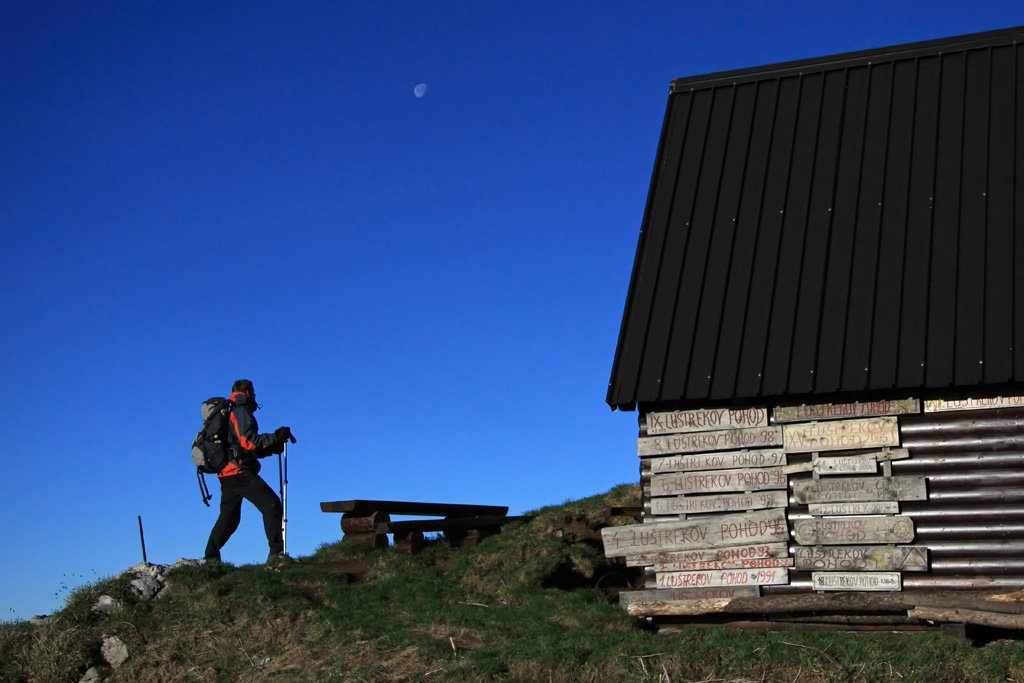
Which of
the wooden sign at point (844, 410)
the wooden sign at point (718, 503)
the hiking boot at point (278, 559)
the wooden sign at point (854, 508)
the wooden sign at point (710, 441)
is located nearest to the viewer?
the wooden sign at point (854, 508)

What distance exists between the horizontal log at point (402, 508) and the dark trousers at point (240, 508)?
755 mm

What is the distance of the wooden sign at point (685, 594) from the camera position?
13742 millimetres

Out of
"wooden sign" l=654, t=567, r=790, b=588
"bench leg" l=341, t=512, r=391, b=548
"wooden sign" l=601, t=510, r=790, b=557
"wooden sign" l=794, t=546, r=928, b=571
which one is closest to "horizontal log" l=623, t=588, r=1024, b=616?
"wooden sign" l=654, t=567, r=790, b=588

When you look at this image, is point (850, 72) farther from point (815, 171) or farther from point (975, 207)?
point (975, 207)

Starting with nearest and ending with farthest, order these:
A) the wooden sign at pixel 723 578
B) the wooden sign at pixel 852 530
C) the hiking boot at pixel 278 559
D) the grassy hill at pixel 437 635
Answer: the grassy hill at pixel 437 635 → the wooden sign at pixel 852 530 → the wooden sign at pixel 723 578 → the hiking boot at pixel 278 559

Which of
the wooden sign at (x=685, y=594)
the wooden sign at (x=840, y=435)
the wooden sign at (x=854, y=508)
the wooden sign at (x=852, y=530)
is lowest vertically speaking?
the wooden sign at (x=685, y=594)

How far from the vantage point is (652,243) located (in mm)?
15953

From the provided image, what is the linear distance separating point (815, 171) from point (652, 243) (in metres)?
2.51

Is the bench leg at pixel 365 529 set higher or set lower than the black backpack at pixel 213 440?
lower

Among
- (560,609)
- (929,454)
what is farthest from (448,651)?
(929,454)

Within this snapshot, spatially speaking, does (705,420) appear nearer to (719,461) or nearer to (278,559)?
(719,461)

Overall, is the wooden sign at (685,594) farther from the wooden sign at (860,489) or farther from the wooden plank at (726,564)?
the wooden sign at (860,489)

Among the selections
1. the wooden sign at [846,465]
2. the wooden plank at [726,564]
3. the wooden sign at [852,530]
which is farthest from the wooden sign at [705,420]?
the wooden plank at [726,564]

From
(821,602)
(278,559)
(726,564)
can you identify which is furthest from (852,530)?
(278,559)
